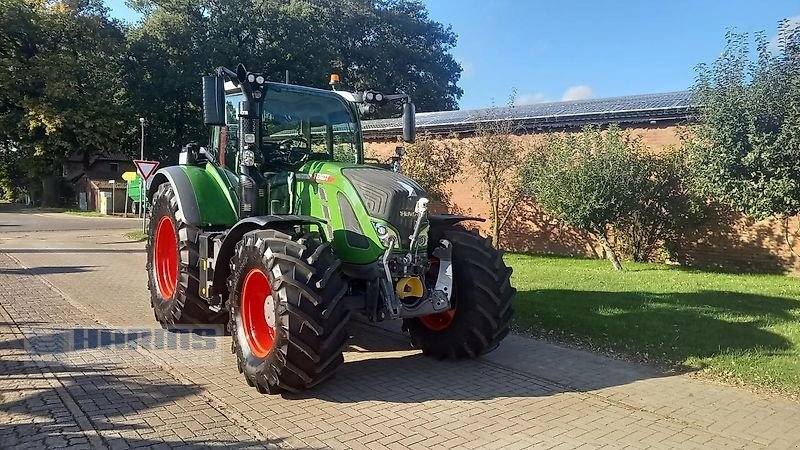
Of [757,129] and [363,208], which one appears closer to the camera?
[363,208]

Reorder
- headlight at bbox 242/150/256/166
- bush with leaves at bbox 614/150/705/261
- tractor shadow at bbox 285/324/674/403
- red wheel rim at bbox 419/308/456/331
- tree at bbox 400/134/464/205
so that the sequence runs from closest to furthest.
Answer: tractor shadow at bbox 285/324/674/403 < headlight at bbox 242/150/256/166 < red wheel rim at bbox 419/308/456/331 < bush with leaves at bbox 614/150/705/261 < tree at bbox 400/134/464/205

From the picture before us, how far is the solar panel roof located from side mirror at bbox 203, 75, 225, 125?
8.41 m

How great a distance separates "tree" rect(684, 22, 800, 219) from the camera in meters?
9.42

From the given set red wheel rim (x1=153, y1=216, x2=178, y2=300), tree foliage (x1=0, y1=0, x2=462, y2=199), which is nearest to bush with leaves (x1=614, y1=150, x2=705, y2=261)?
red wheel rim (x1=153, y1=216, x2=178, y2=300)

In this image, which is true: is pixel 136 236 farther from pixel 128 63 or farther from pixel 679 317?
pixel 128 63

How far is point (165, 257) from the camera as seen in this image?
813 centimetres

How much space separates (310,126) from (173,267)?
2657 millimetres

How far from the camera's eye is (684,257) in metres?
14.8

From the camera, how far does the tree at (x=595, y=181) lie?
12836 mm

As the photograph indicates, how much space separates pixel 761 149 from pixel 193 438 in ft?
29.2

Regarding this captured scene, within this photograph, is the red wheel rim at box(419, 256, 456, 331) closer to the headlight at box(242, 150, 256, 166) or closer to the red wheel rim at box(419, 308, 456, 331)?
the red wheel rim at box(419, 308, 456, 331)

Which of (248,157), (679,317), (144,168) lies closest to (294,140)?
(248,157)

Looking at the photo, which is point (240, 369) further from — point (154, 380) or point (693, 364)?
point (693, 364)

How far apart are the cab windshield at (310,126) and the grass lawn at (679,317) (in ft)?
10.4
